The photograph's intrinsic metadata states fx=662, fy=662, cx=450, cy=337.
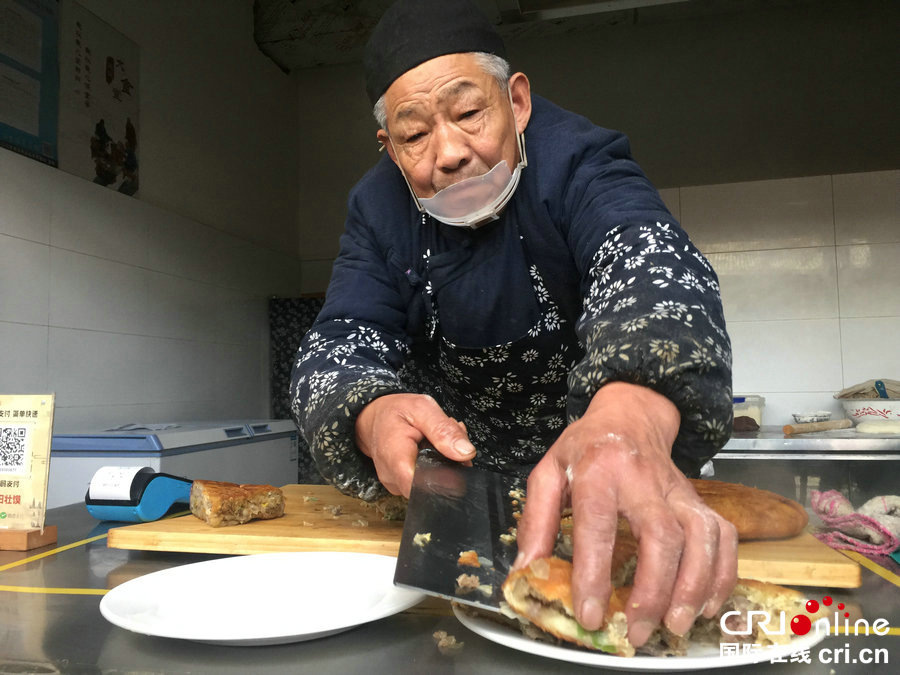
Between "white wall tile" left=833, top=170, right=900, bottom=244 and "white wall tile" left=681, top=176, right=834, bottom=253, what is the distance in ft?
0.19

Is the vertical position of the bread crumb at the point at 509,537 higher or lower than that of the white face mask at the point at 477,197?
lower

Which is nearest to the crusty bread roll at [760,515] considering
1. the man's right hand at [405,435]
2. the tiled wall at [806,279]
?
the man's right hand at [405,435]

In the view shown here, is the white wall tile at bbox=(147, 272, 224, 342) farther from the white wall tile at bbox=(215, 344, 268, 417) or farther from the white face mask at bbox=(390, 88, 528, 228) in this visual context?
the white face mask at bbox=(390, 88, 528, 228)

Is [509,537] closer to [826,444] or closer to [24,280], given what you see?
[24,280]

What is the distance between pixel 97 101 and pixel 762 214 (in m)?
3.63

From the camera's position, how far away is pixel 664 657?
0.55 meters

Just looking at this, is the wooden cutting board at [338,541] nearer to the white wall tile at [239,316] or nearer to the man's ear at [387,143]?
the man's ear at [387,143]

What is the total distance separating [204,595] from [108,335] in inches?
105

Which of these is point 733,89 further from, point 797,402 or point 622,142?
point 622,142

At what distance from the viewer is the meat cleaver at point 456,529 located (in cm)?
62

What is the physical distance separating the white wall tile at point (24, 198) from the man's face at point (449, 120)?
6.61ft

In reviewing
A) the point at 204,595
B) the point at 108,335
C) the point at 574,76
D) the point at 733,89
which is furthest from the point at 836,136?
the point at 204,595

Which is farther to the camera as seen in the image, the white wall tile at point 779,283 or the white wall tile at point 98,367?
the white wall tile at point 779,283

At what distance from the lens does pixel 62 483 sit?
2.46 metres
